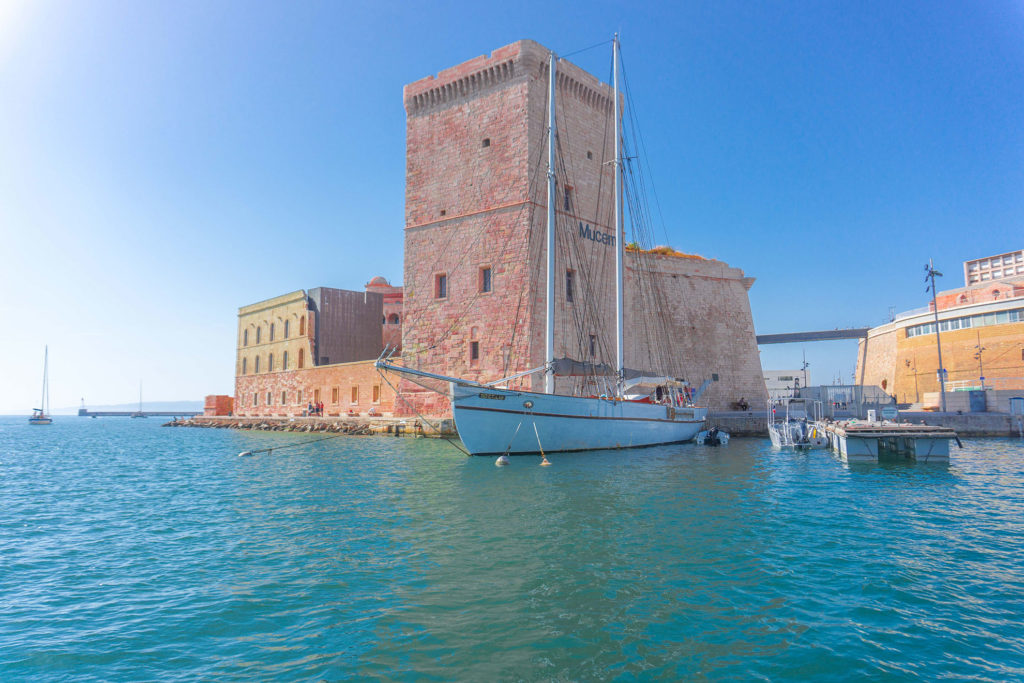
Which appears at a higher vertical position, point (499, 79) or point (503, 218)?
point (499, 79)

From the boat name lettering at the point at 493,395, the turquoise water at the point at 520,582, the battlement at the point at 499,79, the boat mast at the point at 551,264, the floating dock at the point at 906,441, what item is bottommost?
the turquoise water at the point at 520,582

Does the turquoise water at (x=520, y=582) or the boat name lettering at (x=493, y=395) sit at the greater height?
the boat name lettering at (x=493, y=395)

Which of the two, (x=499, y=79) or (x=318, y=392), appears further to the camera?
(x=318, y=392)

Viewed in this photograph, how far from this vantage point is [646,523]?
796cm

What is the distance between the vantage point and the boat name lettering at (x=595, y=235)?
25391 millimetres

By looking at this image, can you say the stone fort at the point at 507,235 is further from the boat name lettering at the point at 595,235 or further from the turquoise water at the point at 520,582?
the turquoise water at the point at 520,582

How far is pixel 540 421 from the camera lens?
16125mm

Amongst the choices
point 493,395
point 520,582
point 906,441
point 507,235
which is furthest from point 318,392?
point 520,582

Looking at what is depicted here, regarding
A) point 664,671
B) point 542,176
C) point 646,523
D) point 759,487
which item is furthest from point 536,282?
point 664,671

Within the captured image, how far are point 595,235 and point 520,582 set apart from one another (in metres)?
21.9

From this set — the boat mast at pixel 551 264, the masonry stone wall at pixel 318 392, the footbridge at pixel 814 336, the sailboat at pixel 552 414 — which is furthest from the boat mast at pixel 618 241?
the footbridge at pixel 814 336

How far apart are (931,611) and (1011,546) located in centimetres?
304

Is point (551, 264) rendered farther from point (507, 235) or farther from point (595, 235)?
point (595, 235)

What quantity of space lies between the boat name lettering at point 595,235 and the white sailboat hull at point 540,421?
29.6 feet
